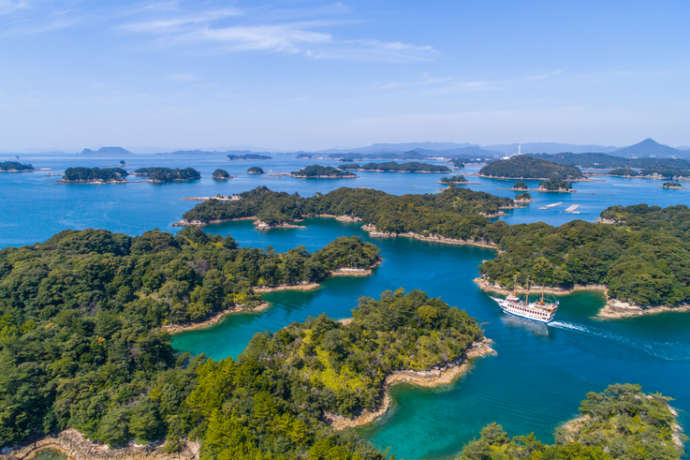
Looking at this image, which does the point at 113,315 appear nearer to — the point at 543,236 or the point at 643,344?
the point at 643,344

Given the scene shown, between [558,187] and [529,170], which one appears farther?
[529,170]

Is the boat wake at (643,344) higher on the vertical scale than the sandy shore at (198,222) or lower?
lower

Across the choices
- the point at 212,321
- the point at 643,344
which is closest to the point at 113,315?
the point at 212,321

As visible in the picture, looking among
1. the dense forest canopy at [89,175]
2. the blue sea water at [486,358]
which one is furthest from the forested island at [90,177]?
the blue sea water at [486,358]

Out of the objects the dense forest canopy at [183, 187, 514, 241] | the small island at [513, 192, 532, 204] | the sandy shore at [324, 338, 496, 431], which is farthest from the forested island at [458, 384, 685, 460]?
the small island at [513, 192, 532, 204]

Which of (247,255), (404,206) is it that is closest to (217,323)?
(247,255)

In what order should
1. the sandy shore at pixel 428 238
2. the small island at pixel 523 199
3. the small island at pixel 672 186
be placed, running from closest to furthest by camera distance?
the sandy shore at pixel 428 238, the small island at pixel 523 199, the small island at pixel 672 186

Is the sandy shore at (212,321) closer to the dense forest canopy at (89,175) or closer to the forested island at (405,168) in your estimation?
the dense forest canopy at (89,175)
